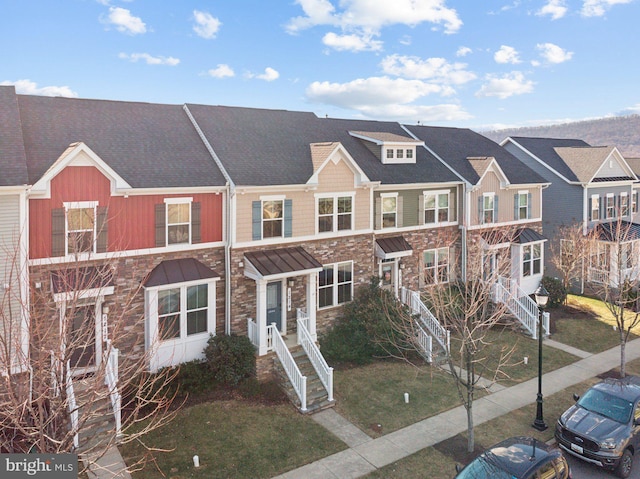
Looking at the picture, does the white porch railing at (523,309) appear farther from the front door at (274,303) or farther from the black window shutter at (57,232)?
the black window shutter at (57,232)

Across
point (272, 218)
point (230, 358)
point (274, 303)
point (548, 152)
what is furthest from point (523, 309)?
point (548, 152)

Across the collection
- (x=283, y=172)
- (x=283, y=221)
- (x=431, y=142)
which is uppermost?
(x=431, y=142)

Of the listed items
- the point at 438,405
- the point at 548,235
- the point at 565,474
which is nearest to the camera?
the point at 565,474

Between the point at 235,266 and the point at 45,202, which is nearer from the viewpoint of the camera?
the point at 45,202

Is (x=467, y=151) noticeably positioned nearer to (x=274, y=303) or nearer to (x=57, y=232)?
(x=274, y=303)

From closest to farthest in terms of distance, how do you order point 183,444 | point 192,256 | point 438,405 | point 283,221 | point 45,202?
point 183,444
point 45,202
point 438,405
point 192,256
point 283,221

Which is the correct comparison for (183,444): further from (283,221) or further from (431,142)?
(431,142)

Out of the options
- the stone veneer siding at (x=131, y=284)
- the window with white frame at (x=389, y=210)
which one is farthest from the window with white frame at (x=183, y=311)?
the window with white frame at (x=389, y=210)

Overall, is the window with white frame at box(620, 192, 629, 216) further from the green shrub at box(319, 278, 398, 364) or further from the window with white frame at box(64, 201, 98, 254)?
the window with white frame at box(64, 201, 98, 254)

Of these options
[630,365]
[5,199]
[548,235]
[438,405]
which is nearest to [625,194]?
[548,235]
